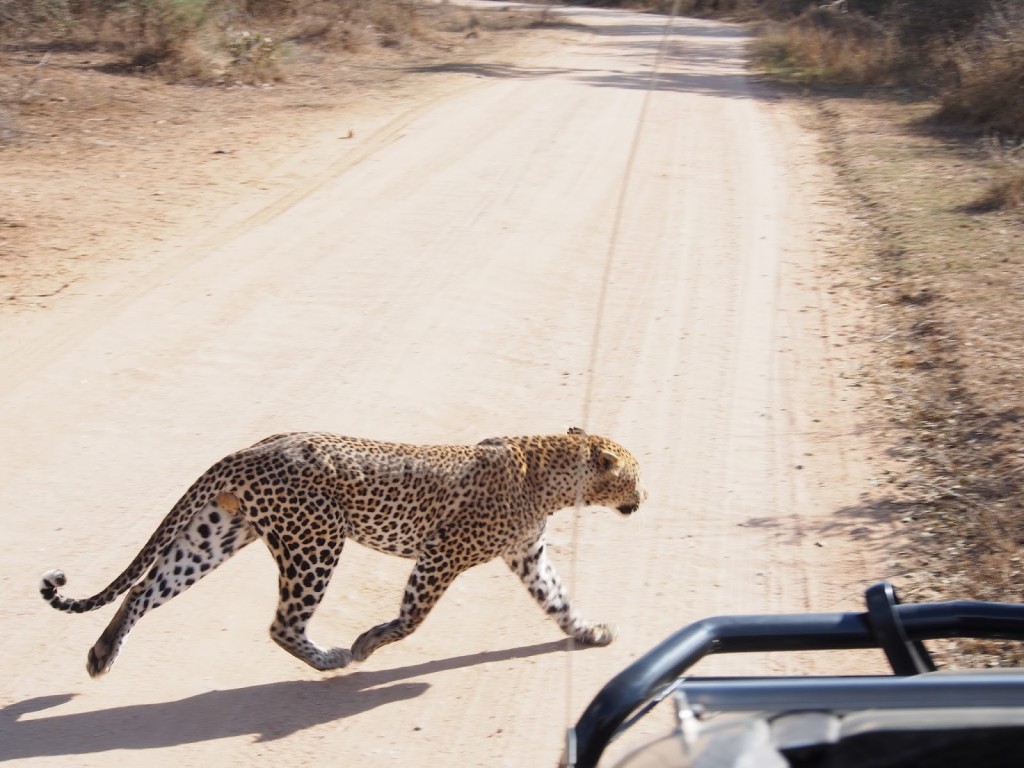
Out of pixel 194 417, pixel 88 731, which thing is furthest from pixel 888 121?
pixel 88 731

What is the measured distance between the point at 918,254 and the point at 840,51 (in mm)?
14156

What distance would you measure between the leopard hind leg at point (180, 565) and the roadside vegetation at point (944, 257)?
9.97 feet

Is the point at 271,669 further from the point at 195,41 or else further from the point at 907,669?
the point at 195,41

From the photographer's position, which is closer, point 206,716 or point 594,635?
point 206,716

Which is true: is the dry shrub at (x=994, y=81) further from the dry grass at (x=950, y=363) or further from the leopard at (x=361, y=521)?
the leopard at (x=361, y=521)

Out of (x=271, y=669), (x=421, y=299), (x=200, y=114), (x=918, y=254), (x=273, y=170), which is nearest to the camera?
(x=271, y=669)

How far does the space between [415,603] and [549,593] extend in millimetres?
602

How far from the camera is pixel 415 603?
5.34 metres

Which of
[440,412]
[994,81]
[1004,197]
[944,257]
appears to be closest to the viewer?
[440,412]

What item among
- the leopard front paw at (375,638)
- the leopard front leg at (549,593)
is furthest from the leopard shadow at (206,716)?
the leopard front leg at (549,593)

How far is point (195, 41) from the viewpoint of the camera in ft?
62.1

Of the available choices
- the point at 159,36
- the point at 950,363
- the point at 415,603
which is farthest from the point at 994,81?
the point at 415,603

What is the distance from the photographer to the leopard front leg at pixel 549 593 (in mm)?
5570

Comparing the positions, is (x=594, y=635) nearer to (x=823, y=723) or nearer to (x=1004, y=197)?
(x=823, y=723)
